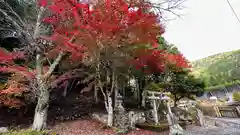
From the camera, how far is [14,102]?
19.6 feet

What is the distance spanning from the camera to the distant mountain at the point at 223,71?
1908cm

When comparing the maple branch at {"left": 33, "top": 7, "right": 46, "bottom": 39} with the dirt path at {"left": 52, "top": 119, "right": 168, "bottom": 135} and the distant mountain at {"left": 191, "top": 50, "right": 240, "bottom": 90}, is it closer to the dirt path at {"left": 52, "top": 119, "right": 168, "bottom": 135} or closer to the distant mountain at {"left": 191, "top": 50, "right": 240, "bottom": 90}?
the dirt path at {"left": 52, "top": 119, "right": 168, "bottom": 135}

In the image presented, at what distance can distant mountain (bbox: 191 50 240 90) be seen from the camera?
62.6 feet

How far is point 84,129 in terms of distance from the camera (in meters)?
6.01

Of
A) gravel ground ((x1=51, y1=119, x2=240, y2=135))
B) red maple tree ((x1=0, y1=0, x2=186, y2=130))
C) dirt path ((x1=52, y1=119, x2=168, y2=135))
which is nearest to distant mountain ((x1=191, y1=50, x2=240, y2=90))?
gravel ground ((x1=51, y1=119, x2=240, y2=135))

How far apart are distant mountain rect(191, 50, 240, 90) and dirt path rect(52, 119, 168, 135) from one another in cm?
1820

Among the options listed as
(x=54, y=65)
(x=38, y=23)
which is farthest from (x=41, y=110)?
(x=38, y=23)

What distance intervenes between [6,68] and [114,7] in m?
4.79

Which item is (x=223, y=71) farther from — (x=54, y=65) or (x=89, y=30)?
(x=54, y=65)

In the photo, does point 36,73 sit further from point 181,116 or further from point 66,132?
point 181,116

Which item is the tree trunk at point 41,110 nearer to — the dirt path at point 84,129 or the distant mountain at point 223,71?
the dirt path at point 84,129

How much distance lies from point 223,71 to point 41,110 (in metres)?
22.3

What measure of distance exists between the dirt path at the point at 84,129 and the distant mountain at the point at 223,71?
59.7 ft

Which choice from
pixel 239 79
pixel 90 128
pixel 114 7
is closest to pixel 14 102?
pixel 90 128
